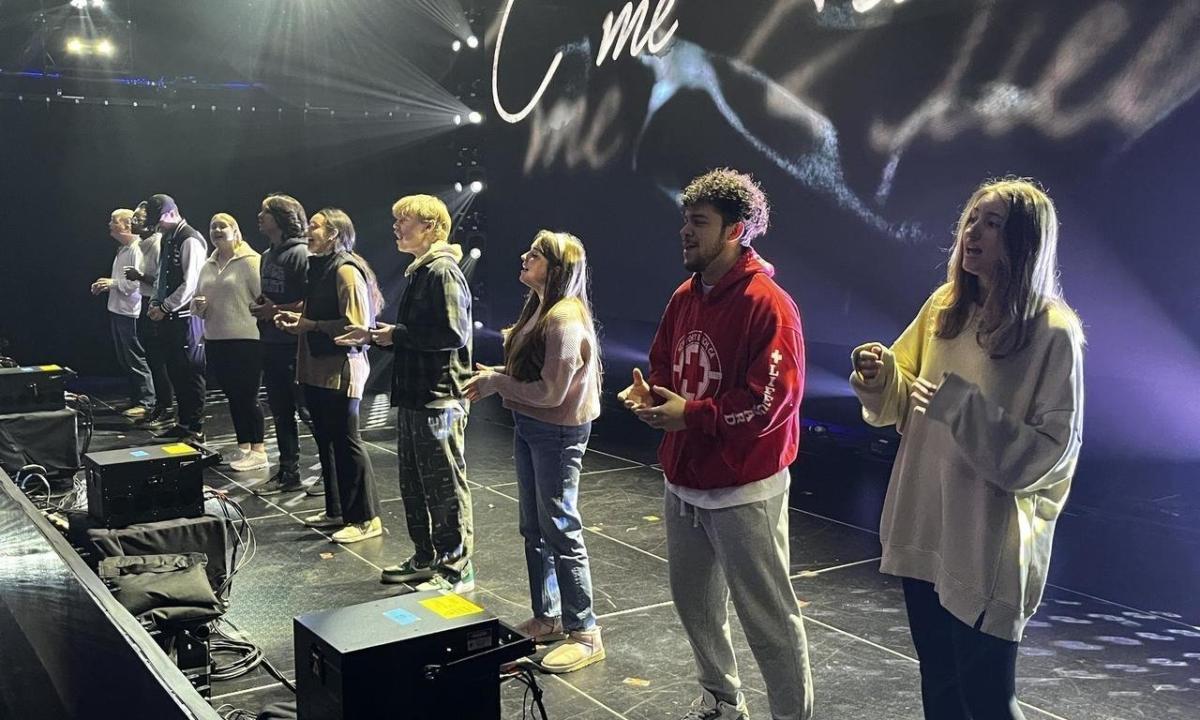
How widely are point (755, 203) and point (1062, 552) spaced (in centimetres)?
320

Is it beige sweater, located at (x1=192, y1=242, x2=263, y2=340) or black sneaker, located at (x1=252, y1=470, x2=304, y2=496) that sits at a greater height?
beige sweater, located at (x1=192, y1=242, x2=263, y2=340)

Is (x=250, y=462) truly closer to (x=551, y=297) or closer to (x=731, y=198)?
(x=551, y=297)

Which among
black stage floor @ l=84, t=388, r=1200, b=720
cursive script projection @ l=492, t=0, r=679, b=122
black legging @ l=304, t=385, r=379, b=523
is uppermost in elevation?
cursive script projection @ l=492, t=0, r=679, b=122

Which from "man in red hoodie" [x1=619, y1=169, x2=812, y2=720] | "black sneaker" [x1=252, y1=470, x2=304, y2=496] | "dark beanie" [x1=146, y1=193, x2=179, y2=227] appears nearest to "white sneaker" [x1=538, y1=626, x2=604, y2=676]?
"man in red hoodie" [x1=619, y1=169, x2=812, y2=720]

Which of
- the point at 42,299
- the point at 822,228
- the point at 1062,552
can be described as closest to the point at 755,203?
the point at 1062,552

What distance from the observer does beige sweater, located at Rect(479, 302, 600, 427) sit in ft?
11.2

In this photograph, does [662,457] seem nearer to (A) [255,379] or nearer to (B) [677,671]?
(B) [677,671]

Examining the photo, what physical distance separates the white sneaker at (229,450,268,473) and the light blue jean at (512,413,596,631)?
3.45 meters

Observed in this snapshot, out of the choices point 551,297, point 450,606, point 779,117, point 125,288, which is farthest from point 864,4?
point 125,288

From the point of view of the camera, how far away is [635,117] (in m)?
8.48

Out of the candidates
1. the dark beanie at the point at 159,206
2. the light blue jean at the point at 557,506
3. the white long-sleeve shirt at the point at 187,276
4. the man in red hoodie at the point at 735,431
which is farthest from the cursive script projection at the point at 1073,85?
the dark beanie at the point at 159,206

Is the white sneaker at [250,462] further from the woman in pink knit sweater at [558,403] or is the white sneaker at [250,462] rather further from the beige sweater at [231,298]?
the woman in pink knit sweater at [558,403]

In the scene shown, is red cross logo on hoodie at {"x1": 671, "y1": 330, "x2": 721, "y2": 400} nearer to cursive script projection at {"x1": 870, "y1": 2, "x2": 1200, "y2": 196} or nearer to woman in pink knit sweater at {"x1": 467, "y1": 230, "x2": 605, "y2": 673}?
woman in pink knit sweater at {"x1": 467, "y1": 230, "x2": 605, "y2": 673}

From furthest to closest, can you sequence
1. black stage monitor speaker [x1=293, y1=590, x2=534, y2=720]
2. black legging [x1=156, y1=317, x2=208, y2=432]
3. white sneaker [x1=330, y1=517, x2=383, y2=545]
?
black legging [x1=156, y1=317, x2=208, y2=432] → white sneaker [x1=330, y1=517, x2=383, y2=545] → black stage monitor speaker [x1=293, y1=590, x2=534, y2=720]
